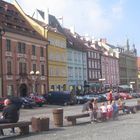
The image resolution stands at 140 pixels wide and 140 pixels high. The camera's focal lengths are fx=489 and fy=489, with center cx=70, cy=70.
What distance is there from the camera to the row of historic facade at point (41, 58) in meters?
66.8

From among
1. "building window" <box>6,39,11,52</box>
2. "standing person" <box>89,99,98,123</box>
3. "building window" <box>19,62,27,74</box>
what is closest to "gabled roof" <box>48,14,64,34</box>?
"building window" <box>19,62,27,74</box>

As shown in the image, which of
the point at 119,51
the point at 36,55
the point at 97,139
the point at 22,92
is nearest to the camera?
the point at 97,139

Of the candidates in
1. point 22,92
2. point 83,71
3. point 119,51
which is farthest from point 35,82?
point 119,51

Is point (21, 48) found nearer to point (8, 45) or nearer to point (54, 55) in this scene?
point (8, 45)

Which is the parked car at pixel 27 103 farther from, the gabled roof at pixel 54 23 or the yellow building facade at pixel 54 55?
the gabled roof at pixel 54 23

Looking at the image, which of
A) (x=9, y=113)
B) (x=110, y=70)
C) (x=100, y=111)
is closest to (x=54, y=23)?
(x=110, y=70)

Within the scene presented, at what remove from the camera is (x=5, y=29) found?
65.1 m

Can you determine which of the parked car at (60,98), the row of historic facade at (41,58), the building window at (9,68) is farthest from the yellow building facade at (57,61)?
the building window at (9,68)

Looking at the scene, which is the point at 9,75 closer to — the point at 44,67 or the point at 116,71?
the point at 44,67

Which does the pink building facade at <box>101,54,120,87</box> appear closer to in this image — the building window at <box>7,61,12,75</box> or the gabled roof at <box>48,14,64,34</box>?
the gabled roof at <box>48,14,64,34</box>

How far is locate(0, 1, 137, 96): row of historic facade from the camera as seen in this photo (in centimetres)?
6675

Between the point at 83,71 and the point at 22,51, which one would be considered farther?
the point at 83,71

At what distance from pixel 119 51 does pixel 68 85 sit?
54.1m

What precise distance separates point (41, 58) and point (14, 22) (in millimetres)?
9290
